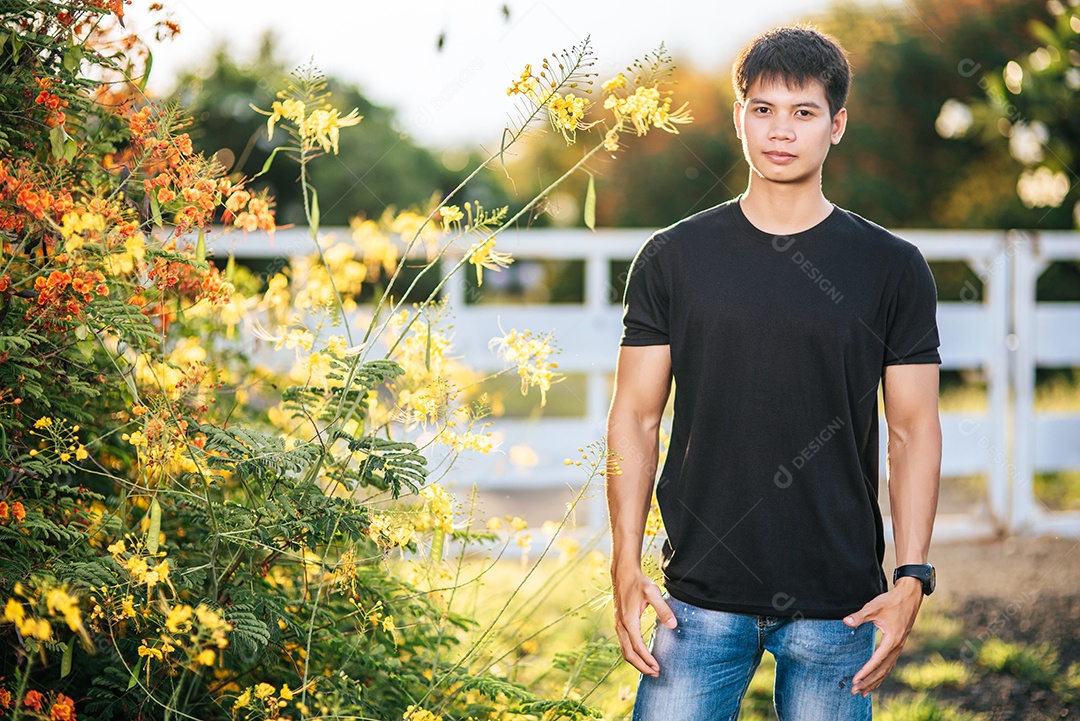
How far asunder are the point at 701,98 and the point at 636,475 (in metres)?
13.6

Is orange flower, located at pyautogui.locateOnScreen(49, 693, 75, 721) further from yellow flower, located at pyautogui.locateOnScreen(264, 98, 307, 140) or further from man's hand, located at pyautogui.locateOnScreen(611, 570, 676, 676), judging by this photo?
yellow flower, located at pyautogui.locateOnScreen(264, 98, 307, 140)

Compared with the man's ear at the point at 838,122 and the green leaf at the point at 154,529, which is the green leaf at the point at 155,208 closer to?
the green leaf at the point at 154,529

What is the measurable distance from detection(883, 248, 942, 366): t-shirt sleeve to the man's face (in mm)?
249

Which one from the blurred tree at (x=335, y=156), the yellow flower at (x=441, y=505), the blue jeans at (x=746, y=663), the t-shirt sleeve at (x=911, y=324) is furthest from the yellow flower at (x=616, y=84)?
the blurred tree at (x=335, y=156)

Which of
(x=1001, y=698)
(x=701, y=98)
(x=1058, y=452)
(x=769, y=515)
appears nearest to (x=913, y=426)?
(x=769, y=515)

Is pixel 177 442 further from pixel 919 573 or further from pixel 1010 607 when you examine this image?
pixel 1010 607

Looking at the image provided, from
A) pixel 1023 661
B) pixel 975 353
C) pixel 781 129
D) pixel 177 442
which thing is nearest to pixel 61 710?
pixel 177 442

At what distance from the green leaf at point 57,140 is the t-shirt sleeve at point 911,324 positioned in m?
1.50

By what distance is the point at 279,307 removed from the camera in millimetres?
2756

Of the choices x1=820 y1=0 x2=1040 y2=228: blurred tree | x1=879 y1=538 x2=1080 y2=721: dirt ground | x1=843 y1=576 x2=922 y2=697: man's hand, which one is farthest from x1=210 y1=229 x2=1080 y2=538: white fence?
x1=820 y1=0 x2=1040 y2=228: blurred tree

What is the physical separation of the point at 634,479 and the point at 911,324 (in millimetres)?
556

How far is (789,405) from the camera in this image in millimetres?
1829

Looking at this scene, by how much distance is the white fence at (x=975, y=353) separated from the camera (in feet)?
16.1

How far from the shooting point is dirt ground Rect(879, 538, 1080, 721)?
321cm
